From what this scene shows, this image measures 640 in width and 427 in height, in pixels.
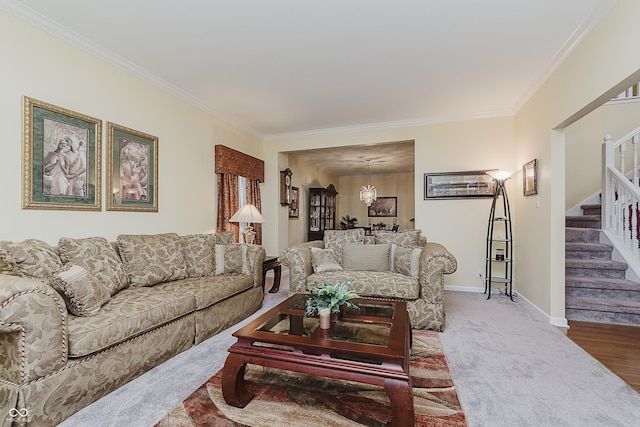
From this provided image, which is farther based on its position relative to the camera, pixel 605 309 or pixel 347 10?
pixel 605 309

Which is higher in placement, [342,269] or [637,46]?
[637,46]

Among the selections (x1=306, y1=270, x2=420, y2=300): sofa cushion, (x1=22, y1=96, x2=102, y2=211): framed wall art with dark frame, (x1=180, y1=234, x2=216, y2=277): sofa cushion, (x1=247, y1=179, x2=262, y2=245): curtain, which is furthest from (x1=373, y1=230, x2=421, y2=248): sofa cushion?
(x1=22, y1=96, x2=102, y2=211): framed wall art with dark frame

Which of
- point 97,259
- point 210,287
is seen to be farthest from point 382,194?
point 97,259

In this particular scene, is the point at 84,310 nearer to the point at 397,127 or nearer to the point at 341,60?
the point at 341,60

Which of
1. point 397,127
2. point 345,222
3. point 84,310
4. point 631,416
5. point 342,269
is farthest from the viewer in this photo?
point 345,222

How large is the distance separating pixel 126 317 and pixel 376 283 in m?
2.13

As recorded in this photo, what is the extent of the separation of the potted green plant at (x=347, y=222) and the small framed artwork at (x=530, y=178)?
4.97 meters

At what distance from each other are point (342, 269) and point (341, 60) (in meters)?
2.20

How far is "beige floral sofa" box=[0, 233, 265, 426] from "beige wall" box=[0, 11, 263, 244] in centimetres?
32

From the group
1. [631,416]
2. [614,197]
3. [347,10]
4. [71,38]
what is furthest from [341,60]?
[614,197]

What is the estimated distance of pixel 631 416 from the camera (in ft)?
5.27

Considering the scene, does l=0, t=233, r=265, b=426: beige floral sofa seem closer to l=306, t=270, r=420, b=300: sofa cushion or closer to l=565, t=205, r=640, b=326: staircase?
l=306, t=270, r=420, b=300: sofa cushion

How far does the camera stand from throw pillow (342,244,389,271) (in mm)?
3428

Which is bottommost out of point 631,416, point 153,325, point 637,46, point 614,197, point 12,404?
point 631,416
